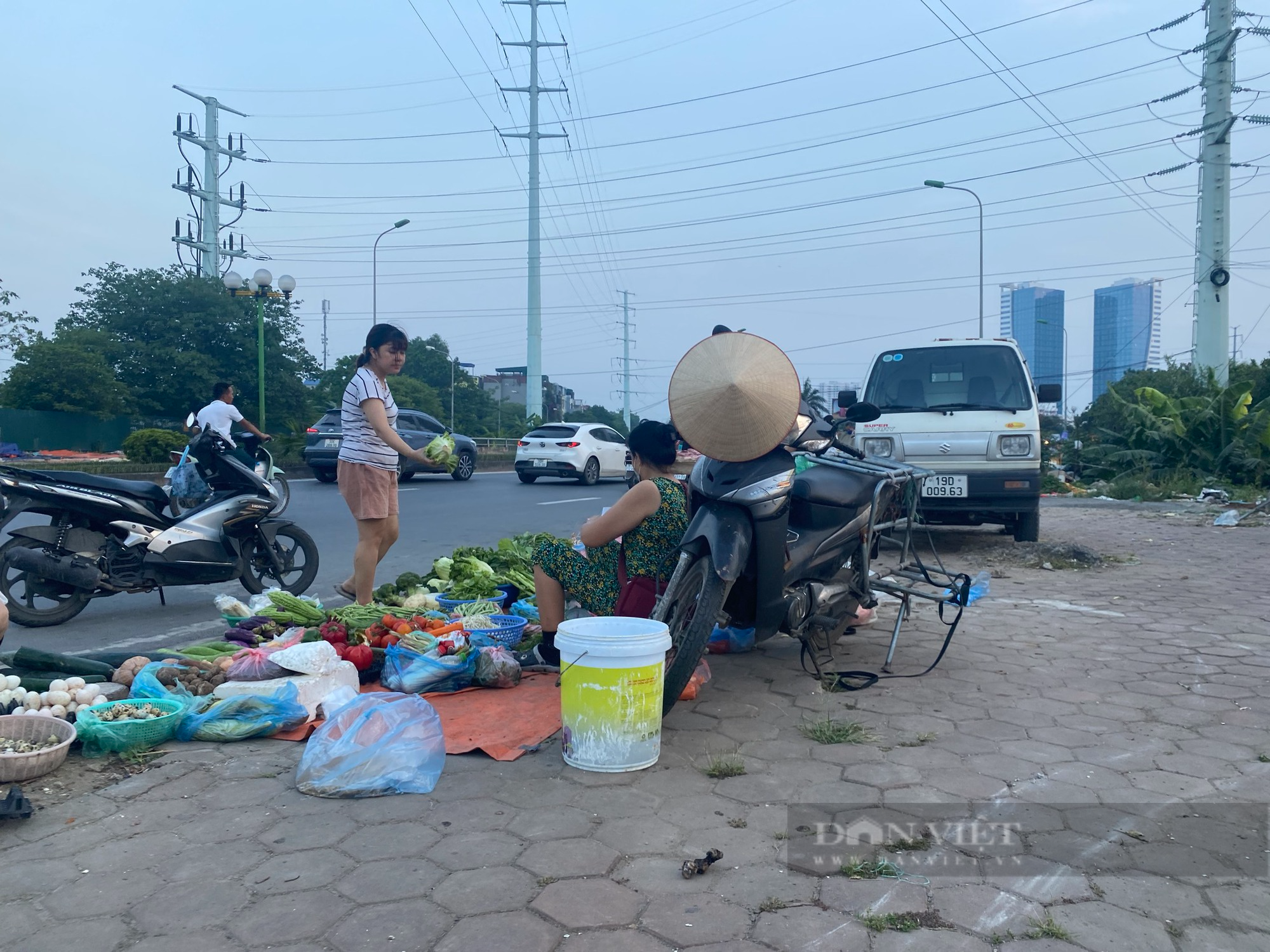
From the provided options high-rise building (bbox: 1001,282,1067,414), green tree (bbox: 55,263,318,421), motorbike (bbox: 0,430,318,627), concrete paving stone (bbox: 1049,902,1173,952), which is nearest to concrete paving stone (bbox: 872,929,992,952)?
concrete paving stone (bbox: 1049,902,1173,952)

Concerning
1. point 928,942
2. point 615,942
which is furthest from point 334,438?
point 928,942

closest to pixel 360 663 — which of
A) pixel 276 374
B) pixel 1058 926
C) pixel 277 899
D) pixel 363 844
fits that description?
pixel 363 844

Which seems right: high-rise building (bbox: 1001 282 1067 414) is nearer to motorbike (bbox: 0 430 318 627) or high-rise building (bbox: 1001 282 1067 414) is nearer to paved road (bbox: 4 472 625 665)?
paved road (bbox: 4 472 625 665)

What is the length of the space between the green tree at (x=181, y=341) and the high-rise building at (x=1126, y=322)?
37.7 meters

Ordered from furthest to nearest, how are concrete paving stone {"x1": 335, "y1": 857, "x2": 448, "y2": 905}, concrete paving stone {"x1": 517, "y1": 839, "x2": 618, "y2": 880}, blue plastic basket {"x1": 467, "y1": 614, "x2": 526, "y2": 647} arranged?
blue plastic basket {"x1": 467, "y1": 614, "x2": 526, "y2": 647}
concrete paving stone {"x1": 517, "y1": 839, "x2": 618, "y2": 880}
concrete paving stone {"x1": 335, "y1": 857, "x2": 448, "y2": 905}

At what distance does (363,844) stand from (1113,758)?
8.85 ft

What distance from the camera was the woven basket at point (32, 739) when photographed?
9.89ft

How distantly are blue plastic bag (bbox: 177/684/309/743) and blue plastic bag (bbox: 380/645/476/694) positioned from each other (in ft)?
1.77

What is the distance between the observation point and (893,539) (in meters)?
5.19

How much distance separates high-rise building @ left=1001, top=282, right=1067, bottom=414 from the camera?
147 feet

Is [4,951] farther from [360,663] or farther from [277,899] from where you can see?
[360,663]

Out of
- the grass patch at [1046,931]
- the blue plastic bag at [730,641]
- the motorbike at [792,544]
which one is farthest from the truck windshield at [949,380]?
the grass patch at [1046,931]

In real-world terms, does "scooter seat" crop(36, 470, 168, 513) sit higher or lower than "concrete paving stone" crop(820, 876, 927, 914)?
higher

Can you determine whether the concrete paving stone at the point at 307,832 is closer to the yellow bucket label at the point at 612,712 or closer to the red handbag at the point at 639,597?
the yellow bucket label at the point at 612,712
